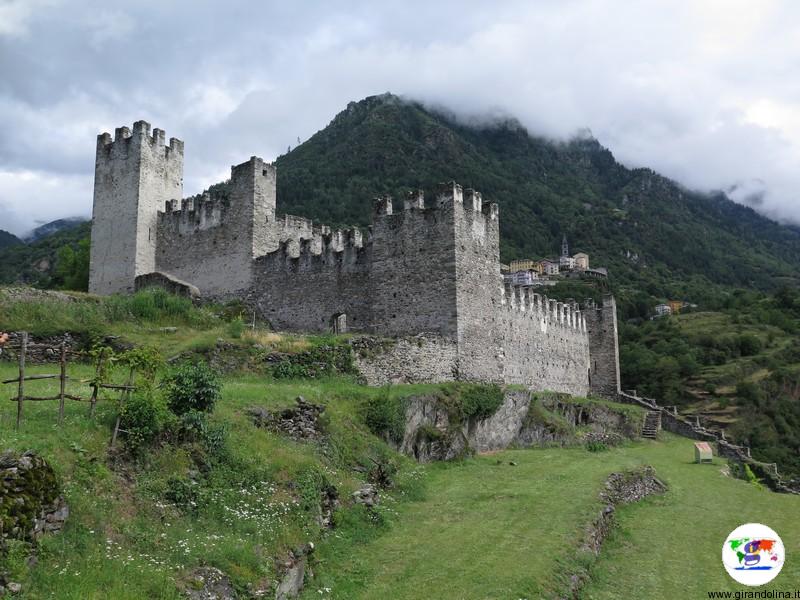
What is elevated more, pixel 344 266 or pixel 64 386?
pixel 344 266

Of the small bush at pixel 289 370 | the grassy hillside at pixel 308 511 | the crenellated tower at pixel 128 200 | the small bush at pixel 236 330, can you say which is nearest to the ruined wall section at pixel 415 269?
the grassy hillside at pixel 308 511

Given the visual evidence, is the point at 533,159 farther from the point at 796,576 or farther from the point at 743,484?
the point at 796,576

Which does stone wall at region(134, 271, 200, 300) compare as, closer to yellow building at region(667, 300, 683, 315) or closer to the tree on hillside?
the tree on hillside

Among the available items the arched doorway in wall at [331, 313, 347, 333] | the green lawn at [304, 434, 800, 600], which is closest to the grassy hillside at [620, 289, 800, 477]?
the green lawn at [304, 434, 800, 600]

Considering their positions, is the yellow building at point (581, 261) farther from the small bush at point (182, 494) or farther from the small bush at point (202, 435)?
the small bush at point (182, 494)

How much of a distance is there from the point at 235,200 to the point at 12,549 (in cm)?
2614

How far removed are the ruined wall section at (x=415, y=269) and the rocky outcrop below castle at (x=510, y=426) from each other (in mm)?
3643

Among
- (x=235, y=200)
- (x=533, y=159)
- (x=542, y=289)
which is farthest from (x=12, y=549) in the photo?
(x=533, y=159)

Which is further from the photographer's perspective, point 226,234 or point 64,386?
point 226,234

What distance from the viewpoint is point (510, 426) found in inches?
1013

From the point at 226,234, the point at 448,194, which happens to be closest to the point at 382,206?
the point at 448,194

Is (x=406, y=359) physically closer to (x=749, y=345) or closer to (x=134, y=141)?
(x=134, y=141)

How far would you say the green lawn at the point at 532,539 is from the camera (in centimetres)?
1172

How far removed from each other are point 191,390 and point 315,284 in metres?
17.6
